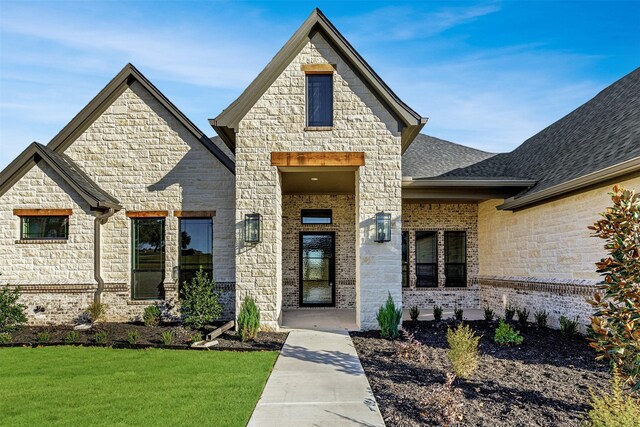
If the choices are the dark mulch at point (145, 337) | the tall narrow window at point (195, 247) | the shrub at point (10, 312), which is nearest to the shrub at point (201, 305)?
the dark mulch at point (145, 337)

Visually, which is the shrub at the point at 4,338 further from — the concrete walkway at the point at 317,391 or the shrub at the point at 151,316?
the concrete walkway at the point at 317,391

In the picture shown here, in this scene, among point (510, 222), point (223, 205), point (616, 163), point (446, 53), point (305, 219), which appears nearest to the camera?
point (616, 163)

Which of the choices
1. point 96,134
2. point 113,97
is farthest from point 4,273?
point 113,97

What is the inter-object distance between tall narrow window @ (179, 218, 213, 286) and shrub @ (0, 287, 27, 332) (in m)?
3.79

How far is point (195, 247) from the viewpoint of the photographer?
12594mm

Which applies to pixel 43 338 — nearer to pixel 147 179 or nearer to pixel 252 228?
pixel 147 179

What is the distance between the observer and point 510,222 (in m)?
13.6

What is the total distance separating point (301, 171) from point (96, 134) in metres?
6.14

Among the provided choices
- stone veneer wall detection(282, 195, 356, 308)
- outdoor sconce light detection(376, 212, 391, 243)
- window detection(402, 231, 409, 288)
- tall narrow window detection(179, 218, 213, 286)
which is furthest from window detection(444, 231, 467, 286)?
tall narrow window detection(179, 218, 213, 286)

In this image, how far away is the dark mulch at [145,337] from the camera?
9.18 metres

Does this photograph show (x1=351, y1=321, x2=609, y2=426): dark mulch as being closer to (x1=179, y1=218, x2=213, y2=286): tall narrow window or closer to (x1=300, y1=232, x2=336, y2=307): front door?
(x1=179, y1=218, x2=213, y2=286): tall narrow window

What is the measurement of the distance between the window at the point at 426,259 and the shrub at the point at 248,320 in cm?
715

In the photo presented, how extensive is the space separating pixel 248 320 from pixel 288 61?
6.25 meters

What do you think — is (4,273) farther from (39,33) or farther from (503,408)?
(503,408)
